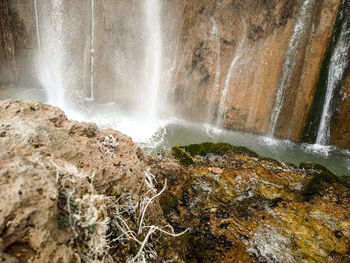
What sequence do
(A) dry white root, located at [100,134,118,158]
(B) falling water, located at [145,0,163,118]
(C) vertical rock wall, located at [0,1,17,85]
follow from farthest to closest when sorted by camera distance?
(C) vertical rock wall, located at [0,1,17,85] < (B) falling water, located at [145,0,163,118] < (A) dry white root, located at [100,134,118,158]

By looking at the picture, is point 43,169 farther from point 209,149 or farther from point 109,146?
point 209,149

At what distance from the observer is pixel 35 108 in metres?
1.71

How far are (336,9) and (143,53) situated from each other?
5522mm

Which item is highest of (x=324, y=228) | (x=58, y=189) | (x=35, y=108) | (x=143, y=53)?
(x=143, y=53)

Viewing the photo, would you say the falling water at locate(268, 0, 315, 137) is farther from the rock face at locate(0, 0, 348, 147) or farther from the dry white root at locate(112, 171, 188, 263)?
the dry white root at locate(112, 171, 188, 263)

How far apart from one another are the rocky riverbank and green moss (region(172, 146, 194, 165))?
1cm

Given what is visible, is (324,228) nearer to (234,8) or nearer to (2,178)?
(2,178)

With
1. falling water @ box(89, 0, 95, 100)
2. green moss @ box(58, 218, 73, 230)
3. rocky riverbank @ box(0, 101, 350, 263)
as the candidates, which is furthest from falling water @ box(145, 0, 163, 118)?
green moss @ box(58, 218, 73, 230)

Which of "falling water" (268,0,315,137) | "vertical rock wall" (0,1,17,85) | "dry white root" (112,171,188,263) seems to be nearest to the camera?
"dry white root" (112,171,188,263)

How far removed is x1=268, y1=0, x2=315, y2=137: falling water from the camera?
5.81 metres

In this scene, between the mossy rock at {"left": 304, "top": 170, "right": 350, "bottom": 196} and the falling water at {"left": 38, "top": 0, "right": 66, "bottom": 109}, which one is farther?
the falling water at {"left": 38, "top": 0, "right": 66, "bottom": 109}

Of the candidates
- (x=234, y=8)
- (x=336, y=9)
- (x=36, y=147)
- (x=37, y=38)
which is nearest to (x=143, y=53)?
(x=234, y=8)

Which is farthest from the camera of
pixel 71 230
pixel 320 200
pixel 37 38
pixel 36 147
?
pixel 37 38

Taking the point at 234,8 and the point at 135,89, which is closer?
the point at 234,8
